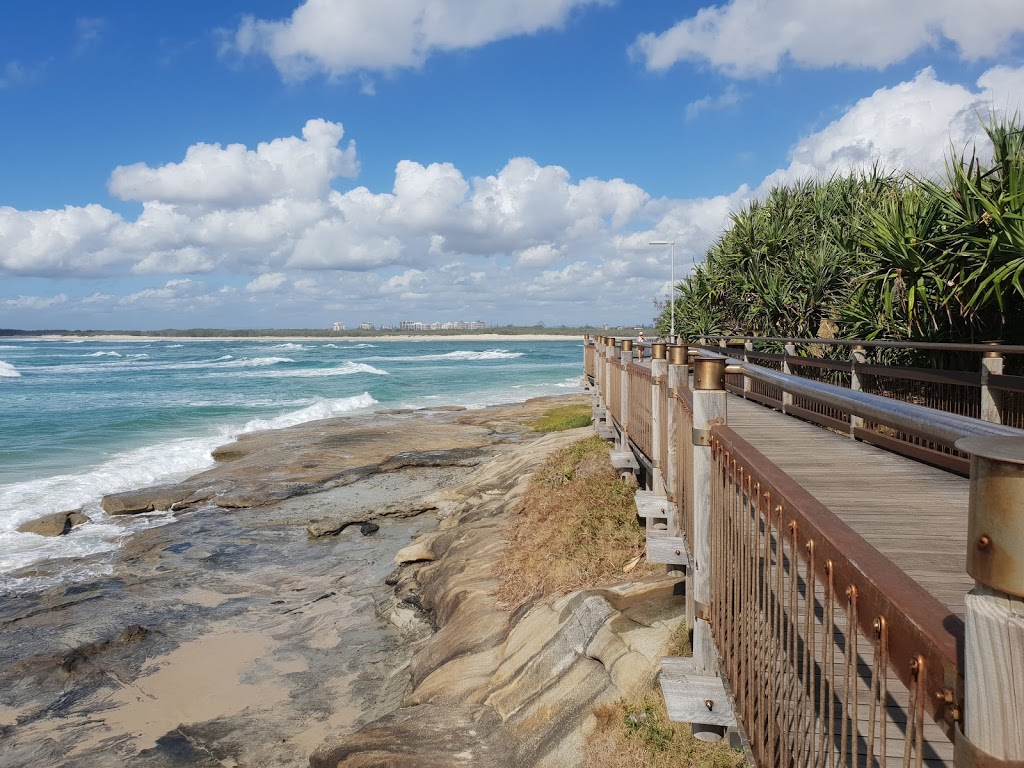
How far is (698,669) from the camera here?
4.02m

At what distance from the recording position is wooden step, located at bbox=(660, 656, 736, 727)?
12.6 ft

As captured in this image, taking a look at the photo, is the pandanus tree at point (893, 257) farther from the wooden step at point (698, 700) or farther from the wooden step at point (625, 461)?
the wooden step at point (698, 700)

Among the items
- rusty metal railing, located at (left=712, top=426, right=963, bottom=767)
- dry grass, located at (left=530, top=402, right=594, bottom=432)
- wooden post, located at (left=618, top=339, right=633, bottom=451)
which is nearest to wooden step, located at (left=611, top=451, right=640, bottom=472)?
wooden post, located at (left=618, top=339, right=633, bottom=451)

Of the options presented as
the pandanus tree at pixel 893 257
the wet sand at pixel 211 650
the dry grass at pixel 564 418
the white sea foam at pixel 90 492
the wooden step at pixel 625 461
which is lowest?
the wet sand at pixel 211 650

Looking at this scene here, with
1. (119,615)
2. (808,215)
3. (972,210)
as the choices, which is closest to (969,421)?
(972,210)

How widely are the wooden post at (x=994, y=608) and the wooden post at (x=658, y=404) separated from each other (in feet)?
16.9

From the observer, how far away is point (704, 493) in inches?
150

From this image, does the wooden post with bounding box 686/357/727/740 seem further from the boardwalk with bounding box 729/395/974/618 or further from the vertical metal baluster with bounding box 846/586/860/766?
the vertical metal baluster with bounding box 846/586/860/766

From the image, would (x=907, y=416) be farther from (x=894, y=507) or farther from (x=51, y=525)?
(x=51, y=525)

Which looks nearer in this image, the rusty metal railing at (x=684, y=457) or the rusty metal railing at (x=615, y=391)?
the rusty metal railing at (x=684, y=457)

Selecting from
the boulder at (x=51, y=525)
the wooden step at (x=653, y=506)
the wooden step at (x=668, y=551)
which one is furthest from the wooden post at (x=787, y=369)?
the boulder at (x=51, y=525)

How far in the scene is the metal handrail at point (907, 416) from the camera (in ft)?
5.21

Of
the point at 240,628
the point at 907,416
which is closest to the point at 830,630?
the point at 907,416

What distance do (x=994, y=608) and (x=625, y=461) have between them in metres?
8.85
